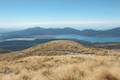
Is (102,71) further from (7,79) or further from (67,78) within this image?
(7,79)

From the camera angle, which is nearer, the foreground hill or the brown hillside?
the foreground hill

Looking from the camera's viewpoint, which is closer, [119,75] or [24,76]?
[119,75]

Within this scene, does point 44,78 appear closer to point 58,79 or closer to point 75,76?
point 58,79

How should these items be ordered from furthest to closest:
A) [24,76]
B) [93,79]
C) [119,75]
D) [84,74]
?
[24,76] → [84,74] → [119,75] → [93,79]

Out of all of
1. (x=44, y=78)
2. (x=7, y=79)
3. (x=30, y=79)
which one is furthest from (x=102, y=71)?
(x=7, y=79)

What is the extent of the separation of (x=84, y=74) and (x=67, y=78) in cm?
96

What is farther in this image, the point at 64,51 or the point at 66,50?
the point at 66,50

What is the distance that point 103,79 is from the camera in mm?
7559

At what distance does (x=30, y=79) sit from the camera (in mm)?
8641

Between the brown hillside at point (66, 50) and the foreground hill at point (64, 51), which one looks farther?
the brown hillside at point (66, 50)

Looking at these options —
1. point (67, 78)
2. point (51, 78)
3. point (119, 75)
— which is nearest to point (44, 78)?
point (51, 78)

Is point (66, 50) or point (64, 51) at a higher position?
point (64, 51)

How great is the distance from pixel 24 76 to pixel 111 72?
3424mm

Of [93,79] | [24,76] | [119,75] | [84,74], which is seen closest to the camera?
[93,79]
